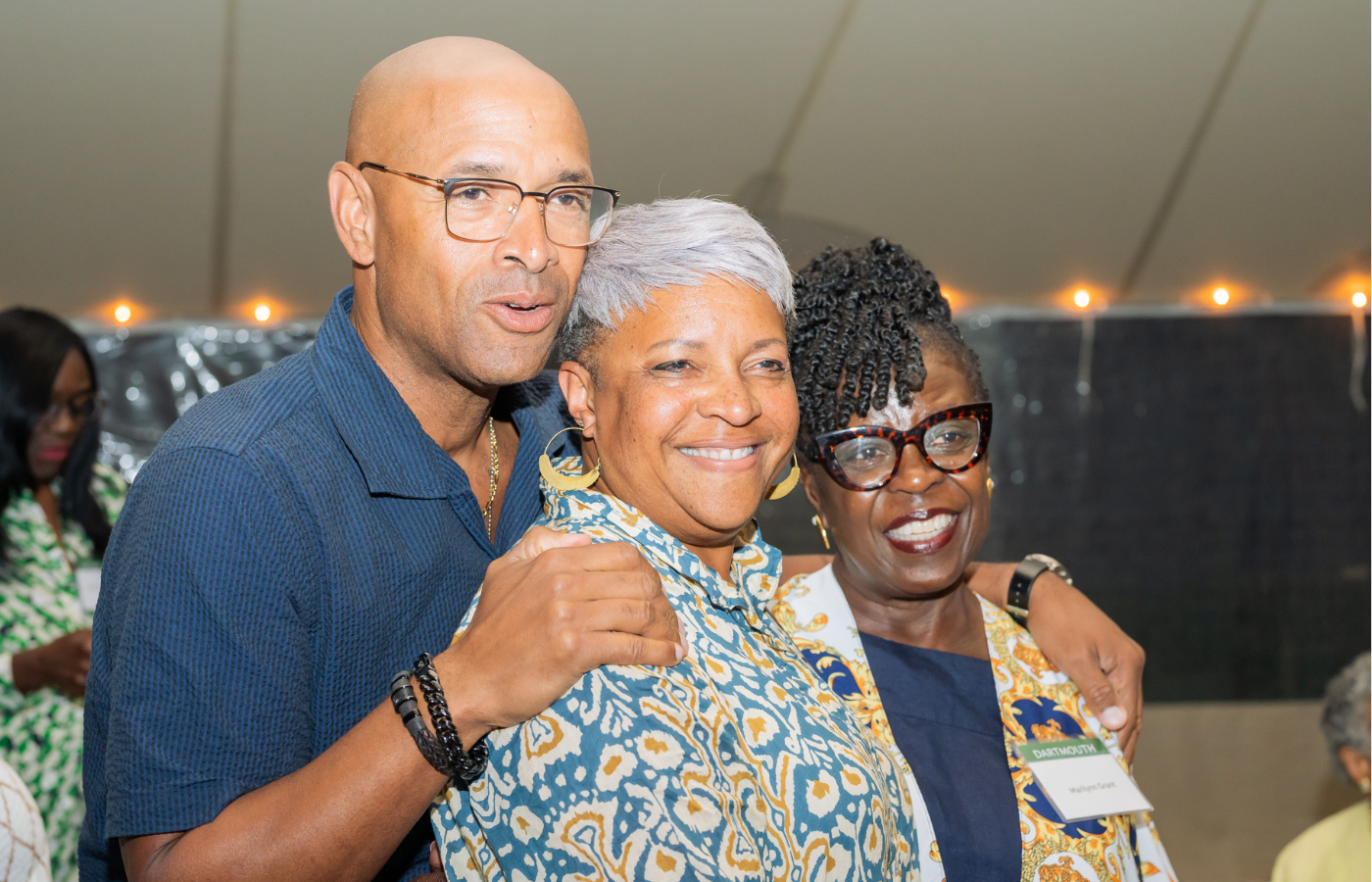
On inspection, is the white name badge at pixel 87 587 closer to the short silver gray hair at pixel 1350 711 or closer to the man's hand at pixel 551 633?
the man's hand at pixel 551 633

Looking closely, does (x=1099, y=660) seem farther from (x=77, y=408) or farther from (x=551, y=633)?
(x=77, y=408)

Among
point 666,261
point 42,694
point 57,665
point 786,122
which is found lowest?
point 42,694

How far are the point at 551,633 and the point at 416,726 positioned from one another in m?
0.18

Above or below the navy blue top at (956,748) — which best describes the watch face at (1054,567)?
above

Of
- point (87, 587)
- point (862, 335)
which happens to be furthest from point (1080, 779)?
point (87, 587)

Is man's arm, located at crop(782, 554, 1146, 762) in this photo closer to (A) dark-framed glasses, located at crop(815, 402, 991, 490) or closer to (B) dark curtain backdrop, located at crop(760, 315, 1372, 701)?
(A) dark-framed glasses, located at crop(815, 402, 991, 490)

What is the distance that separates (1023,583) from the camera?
1.93 meters

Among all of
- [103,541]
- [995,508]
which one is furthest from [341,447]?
[995,508]

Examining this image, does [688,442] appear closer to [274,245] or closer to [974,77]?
[974,77]

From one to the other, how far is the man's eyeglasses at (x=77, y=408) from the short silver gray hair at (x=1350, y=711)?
3.88 metres

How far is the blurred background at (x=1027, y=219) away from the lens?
11.4 feet

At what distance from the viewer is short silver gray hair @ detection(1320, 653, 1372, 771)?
10.8 feet

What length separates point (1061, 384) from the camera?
14.4 feet

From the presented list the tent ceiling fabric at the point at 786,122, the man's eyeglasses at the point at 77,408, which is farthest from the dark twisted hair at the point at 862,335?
the man's eyeglasses at the point at 77,408
